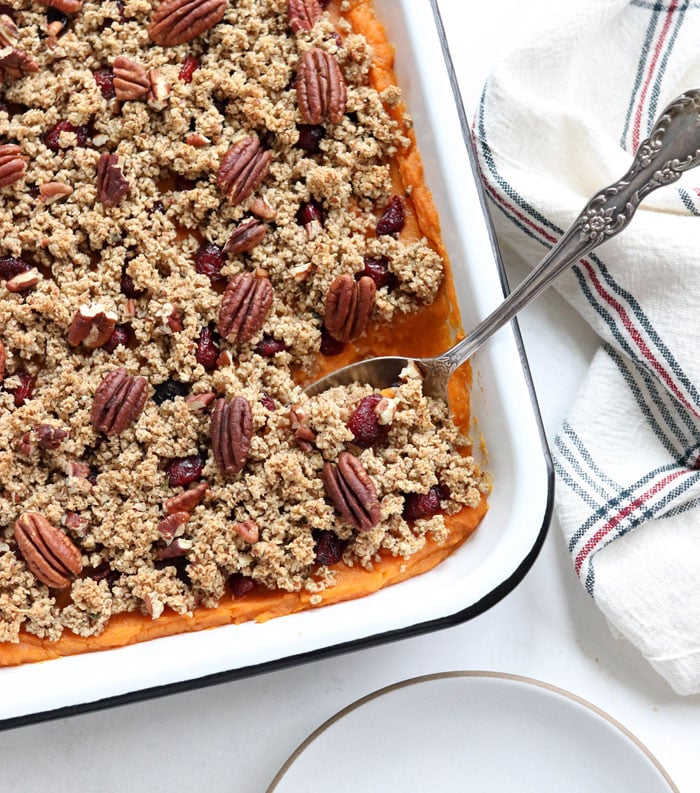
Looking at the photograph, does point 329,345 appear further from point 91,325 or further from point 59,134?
point 59,134

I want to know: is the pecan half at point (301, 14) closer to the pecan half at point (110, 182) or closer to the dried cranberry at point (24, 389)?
the pecan half at point (110, 182)

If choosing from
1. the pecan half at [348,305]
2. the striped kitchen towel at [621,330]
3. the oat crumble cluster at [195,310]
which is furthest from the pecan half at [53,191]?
the striped kitchen towel at [621,330]

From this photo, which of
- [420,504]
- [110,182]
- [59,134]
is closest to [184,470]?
[420,504]

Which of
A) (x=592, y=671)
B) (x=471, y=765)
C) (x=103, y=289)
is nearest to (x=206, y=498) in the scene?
(x=103, y=289)

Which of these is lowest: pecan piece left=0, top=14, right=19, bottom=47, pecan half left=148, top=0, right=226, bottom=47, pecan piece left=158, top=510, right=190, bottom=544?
pecan piece left=158, top=510, right=190, bottom=544

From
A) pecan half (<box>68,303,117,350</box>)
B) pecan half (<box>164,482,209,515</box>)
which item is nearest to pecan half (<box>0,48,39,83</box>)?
pecan half (<box>68,303,117,350</box>)

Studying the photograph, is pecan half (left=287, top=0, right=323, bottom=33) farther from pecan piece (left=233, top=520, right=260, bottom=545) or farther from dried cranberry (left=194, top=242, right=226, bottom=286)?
pecan piece (left=233, top=520, right=260, bottom=545)
